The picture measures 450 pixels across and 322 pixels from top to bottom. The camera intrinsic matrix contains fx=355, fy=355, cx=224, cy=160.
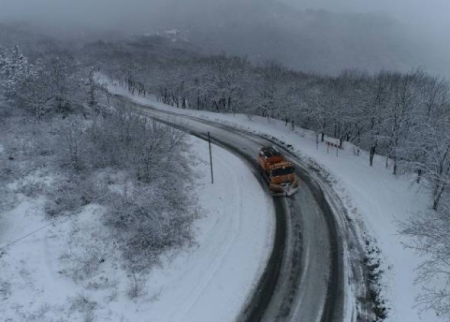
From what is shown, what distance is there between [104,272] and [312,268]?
396 inches

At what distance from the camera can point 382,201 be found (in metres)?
24.6

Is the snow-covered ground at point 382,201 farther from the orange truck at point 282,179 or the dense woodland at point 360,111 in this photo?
the orange truck at point 282,179

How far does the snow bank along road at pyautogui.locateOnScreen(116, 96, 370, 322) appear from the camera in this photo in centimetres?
1508

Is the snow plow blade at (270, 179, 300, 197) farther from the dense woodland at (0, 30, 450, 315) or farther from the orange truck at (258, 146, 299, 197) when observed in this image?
the dense woodland at (0, 30, 450, 315)

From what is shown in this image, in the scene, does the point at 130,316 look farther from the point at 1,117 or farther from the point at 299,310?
the point at 1,117

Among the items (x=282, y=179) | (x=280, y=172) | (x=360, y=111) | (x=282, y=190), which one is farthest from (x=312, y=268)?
(x=360, y=111)

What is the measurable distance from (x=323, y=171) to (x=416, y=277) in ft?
46.8

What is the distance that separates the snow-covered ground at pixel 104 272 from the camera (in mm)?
14445

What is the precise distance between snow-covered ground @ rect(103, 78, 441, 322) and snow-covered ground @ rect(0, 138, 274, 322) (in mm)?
6101

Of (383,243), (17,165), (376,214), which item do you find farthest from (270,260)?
(17,165)

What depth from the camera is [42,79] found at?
3244 cm

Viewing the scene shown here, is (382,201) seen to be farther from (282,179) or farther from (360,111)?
(360,111)

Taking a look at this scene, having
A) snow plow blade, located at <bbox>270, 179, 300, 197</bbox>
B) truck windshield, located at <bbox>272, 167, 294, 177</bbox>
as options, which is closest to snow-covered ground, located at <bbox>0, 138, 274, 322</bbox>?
snow plow blade, located at <bbox>270, 179, 300, 197</bbox>

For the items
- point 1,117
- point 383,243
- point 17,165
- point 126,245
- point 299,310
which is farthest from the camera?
point 1,117
